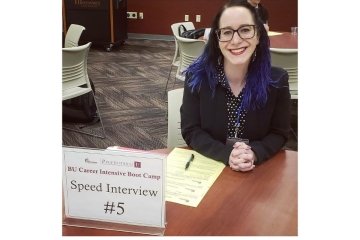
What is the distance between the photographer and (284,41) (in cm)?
395

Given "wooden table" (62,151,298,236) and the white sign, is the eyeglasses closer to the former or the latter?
"wooden table" (62,151,298,236)

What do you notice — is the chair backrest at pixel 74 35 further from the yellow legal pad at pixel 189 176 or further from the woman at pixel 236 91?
the yellow legal pad at pixel 189 176

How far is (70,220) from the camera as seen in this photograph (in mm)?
1011

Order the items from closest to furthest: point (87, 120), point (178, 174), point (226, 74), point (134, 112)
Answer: point (178, 174) → point (226, 74) → point (87, 120) → point (134, 112)

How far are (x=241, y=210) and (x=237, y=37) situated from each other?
0.66 metres

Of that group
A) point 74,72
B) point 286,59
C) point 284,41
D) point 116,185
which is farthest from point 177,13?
point 116,185

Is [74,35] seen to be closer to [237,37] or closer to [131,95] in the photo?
[131,95]

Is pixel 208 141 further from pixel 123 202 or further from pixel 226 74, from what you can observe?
pixel 123 202

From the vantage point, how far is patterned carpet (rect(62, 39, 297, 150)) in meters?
3.52

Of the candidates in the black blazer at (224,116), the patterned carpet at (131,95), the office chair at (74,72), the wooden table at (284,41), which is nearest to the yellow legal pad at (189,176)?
the black blazer at (224,116)

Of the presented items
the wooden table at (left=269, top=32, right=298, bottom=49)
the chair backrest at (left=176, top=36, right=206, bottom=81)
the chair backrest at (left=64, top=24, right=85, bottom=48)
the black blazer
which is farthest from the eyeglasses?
the chair backrest at (left=64, top=24, right=85, bottom=48)

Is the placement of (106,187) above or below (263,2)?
below

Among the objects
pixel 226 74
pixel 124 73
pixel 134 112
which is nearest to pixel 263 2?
pixel 124 73
